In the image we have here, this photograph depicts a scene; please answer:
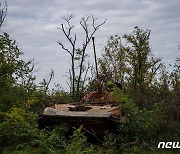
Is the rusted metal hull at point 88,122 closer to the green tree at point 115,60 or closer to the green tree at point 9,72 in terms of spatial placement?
the green tree at point 9,72

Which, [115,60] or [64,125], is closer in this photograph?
[64,125]

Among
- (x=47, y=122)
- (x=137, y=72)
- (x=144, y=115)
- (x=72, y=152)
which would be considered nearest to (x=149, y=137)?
(x=144, y=115)

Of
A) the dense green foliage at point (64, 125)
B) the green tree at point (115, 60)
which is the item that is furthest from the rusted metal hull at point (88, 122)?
the green tree at point (115, 60)

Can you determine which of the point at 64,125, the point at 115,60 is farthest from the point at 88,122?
the point at 115,60

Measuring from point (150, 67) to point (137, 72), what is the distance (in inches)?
68.7

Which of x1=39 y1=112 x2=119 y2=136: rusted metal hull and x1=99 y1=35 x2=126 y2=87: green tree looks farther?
x1=99 y1=35 x2=126 y2=87: green tree

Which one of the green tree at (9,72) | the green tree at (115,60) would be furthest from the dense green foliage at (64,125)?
the green tree at (115,60)

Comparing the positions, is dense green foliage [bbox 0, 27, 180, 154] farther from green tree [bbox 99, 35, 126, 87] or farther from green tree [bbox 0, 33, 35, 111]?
green tree [bbox 99, 35, 126, 87]

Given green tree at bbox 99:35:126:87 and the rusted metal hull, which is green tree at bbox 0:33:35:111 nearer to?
the rusted metal hull

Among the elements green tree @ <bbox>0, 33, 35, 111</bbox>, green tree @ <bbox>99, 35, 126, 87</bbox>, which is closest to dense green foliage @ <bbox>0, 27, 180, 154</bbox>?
green tree @ <bbox>0, 33, 35, 111</bbox>

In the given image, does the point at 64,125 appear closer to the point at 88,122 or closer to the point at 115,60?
the point at 88,122

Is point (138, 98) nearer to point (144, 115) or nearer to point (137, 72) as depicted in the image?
point (144, 115)

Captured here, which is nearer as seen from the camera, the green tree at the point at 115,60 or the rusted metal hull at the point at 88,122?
the rusted metal hull at the point at 88,122

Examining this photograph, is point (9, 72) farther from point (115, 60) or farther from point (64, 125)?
point (115, 60)
